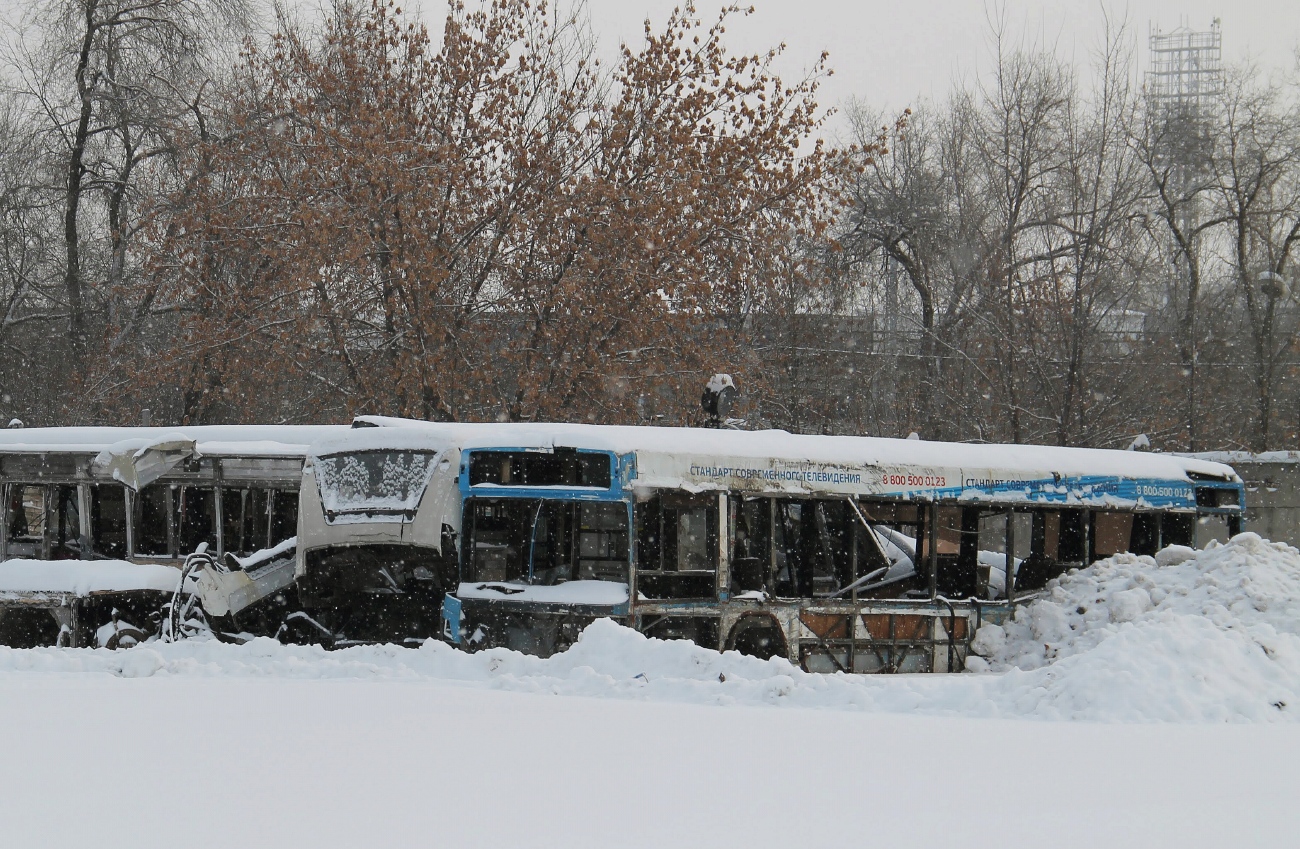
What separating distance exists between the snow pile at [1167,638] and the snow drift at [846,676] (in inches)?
0.7

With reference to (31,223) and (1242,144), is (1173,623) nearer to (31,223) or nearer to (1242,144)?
(1242,144)

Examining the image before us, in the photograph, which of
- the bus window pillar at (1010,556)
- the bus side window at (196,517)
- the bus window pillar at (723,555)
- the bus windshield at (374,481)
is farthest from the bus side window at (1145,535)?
the bus side window at (196,517)

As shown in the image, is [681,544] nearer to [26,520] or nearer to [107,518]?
[107,518]

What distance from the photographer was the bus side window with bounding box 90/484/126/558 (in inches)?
593

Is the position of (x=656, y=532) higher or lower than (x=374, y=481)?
lower

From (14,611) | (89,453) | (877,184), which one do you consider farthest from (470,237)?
(877,184)

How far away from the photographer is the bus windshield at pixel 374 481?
1193 centimetres

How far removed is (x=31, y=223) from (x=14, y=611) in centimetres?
1886

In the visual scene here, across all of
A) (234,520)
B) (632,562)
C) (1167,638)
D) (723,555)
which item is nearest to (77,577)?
(234,520)

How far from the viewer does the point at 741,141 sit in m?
21.9

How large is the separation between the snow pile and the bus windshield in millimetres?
5681

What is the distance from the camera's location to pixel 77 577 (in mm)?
13289

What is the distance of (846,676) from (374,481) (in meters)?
4.96

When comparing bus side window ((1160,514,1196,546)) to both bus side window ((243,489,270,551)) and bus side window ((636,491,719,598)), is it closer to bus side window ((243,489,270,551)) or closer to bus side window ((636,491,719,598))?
bus side window ((636,491,719,598))
